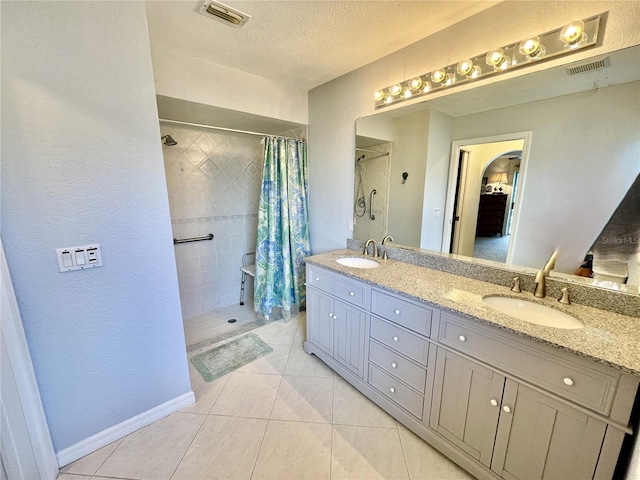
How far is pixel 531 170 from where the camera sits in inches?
55.3

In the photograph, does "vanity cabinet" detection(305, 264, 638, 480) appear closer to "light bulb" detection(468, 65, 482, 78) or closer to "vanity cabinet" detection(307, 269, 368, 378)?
"vanity cabinet" detection(307, 269, 368, 378)

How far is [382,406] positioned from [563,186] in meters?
1.61

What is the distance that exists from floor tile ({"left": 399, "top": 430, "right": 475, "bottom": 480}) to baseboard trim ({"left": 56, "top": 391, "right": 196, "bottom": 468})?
4.51 ft

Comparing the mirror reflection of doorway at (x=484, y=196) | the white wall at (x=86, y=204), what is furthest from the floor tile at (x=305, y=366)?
the mirror reflection of doorway at (x=484, y=196)

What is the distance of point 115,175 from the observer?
1.30m

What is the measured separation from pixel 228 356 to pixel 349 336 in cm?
110

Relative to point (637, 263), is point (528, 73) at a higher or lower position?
higher

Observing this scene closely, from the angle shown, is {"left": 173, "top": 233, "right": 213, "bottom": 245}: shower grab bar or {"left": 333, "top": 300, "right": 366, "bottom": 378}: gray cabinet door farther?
{"left": 173, "top": 233, "right": 213, "bottom": 245}: shower grab bar

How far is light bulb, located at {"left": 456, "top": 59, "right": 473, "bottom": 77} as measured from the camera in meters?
1.51

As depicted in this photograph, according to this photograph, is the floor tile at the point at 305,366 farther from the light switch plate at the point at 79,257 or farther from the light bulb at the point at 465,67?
the light bulb at the point at 465,67

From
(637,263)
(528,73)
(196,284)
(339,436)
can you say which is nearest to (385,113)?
(528,73)

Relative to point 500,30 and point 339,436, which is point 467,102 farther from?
point 339,436

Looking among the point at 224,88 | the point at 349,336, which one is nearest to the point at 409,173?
the point at 349,336

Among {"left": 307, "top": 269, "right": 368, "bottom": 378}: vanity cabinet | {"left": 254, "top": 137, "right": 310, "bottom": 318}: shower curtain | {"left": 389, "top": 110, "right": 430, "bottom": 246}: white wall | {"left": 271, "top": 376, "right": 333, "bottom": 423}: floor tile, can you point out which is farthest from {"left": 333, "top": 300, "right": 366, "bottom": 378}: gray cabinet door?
{"left": 254, "top": 137, "right": 310, "bottom": 318}: shower curtain
